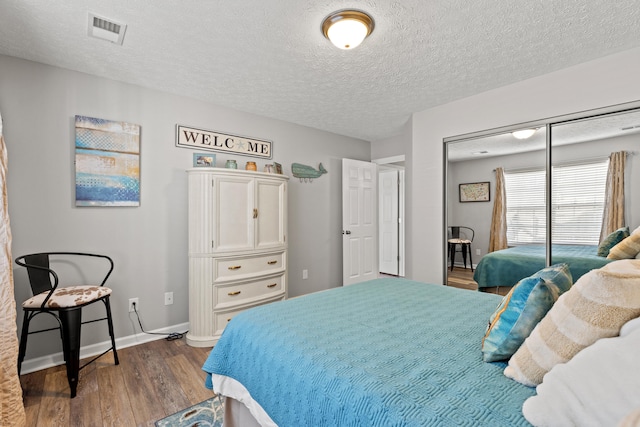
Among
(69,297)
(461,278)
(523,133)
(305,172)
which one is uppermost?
(523,133)

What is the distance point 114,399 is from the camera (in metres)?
1.95

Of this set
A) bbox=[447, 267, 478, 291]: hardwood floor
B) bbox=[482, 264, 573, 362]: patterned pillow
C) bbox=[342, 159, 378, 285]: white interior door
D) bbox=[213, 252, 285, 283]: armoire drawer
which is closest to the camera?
bbox=[482, 264, 573, 362]: patterned pillow

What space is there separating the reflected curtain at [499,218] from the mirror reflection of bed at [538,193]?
0.02 metres

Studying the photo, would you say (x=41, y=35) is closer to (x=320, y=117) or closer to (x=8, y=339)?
→ (x=8, y=339)

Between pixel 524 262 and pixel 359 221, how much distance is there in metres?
2.16

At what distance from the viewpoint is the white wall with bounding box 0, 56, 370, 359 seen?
7.61 feet

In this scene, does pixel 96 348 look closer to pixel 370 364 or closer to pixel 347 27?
pixel 370 364

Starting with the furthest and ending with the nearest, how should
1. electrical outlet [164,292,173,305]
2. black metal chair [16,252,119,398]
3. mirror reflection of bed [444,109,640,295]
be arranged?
electrical outlet [164,292,173,305] → mirror reflection of bed [444,109,640,295] → black metal chair [16,252,119,398]

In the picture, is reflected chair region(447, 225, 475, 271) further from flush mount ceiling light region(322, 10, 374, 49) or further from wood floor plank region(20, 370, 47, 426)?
wood floor plank region(20, 370, 47, 426)

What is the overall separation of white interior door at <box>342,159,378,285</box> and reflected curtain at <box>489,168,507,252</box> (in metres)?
1.82

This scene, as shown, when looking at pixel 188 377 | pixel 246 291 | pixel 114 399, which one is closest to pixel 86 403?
pixel 114 399

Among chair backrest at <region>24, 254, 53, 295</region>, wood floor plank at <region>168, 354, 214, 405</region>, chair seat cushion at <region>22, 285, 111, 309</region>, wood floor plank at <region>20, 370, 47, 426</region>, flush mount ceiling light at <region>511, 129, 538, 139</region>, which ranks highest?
flush mount ceiling light at <region>511, 129, 538, 139</region>

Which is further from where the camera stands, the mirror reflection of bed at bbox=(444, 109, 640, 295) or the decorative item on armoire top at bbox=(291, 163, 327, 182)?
the decorative item on armoire top at bbox=(291, 163, 327, 182)

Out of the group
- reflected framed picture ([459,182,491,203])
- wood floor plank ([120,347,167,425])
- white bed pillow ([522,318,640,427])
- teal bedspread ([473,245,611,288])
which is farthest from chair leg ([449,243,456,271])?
wood floor plank ([120,347,167,425])
